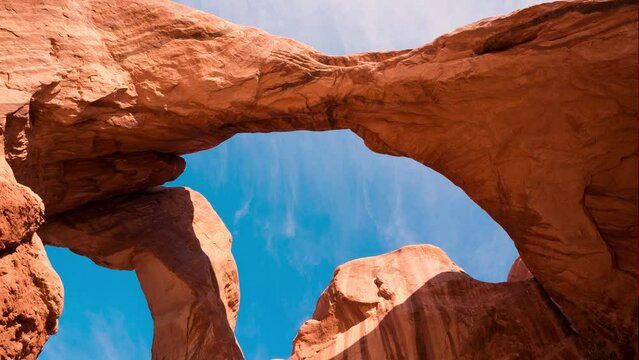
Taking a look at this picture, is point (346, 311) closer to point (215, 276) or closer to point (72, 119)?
point (215, 276)

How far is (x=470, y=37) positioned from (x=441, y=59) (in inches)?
23.3

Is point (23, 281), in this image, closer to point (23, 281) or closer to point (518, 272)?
point (23, 281)

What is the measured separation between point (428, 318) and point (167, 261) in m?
6.26

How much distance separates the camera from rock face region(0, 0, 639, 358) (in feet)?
26.2

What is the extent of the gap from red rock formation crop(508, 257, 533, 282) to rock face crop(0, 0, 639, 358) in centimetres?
343

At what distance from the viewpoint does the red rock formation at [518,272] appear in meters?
12.9

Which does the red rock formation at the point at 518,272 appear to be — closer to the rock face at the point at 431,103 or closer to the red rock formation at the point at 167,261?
the rock face at the point at 431,103

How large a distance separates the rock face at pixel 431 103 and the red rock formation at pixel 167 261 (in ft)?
7.37

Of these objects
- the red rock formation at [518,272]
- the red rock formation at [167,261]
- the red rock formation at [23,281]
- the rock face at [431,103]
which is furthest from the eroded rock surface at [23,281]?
the red rock formation at [518,272]

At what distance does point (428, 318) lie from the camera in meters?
10.9

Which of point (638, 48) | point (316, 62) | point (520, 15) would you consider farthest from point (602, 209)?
point (316, 62)

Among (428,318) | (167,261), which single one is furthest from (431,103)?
(167,261)

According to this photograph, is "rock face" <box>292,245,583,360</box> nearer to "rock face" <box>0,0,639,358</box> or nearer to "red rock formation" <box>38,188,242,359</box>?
"rock face" <box>0,0,639,358</box>

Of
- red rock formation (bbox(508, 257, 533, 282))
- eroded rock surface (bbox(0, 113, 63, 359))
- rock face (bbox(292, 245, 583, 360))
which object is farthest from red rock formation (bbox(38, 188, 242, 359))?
red rock formation (bbox(508, 257, 533, 282))
